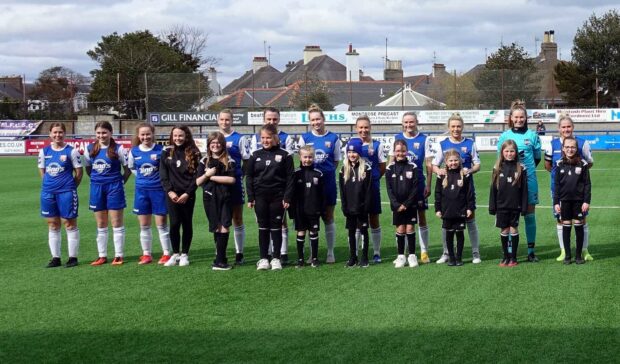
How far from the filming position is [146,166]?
30.7 ft

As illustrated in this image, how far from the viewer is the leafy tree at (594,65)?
52406 mm

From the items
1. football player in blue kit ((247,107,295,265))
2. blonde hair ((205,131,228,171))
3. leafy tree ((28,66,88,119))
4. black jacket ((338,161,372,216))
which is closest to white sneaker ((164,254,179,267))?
football player in blue kit ((247,107,295,265))

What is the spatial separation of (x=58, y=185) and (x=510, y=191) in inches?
211

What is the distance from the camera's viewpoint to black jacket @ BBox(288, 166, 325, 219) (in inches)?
356

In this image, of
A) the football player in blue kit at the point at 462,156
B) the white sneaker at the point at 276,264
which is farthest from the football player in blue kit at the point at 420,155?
the white sneaker at the point at 276,264

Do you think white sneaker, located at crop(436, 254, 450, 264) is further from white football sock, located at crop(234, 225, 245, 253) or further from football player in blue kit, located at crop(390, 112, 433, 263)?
white football sock, located at crop(234, 225, 245, 253)

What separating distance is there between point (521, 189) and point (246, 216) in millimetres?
6731

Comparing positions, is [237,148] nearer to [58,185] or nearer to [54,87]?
[58,185]

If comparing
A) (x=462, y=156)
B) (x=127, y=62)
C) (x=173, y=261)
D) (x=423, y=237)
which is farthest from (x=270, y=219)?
(x=127, y=62)

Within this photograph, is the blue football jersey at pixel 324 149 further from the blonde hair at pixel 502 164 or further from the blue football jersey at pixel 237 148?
the blonde hair at pixel 502 164

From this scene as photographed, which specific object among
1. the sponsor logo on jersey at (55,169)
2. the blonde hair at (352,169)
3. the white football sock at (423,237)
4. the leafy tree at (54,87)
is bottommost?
the white football sock at (423,237)

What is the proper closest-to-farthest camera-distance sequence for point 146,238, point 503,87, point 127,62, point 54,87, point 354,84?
point 146,238
point 503,87
point 127,62
point 354,84
point 54,87

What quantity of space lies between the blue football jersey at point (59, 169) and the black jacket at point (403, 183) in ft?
12.5

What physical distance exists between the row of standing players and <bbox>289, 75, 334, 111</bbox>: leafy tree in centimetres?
3769
